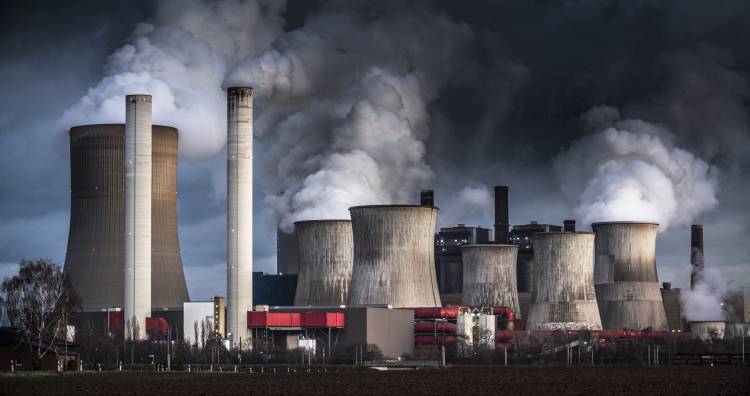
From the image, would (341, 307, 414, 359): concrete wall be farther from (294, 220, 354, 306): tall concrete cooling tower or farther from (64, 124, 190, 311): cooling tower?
(64, 124, 190, 311): cooling tower

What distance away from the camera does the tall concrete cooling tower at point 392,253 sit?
70.6 meters

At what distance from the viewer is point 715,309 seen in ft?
286

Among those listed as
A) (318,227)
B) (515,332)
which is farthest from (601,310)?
(318,227)

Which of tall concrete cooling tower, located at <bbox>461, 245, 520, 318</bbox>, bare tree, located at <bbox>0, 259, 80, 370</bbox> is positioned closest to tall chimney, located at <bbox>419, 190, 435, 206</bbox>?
tall concrete cooling tower, located at <bbox>461, 245, 520, 318</bbox>

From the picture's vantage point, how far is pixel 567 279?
252 ft

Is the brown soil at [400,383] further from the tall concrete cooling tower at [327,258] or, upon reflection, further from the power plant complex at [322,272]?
the tall concrete cooling tower at [327,258]

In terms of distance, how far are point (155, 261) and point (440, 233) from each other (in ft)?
96.3

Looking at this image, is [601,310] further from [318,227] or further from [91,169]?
[91,169]

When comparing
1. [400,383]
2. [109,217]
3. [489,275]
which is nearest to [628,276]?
[489,275]

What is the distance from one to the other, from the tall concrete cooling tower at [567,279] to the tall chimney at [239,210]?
15073 mm

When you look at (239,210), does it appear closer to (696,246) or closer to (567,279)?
(567,279)

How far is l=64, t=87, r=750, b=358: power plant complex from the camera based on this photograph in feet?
238

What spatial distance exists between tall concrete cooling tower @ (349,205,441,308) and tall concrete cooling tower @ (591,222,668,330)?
11.5 meters

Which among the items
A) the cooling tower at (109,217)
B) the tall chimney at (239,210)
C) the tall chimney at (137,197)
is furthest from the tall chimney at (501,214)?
the tall chimney at (137,197)
